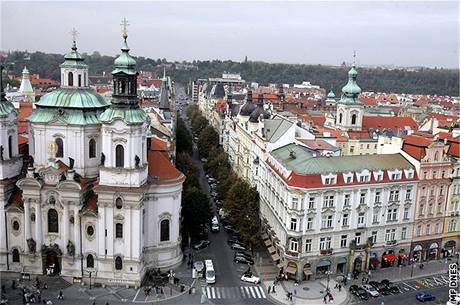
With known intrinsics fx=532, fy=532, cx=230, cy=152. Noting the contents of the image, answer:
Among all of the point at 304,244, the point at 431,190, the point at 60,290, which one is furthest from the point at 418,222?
the point at 60,290

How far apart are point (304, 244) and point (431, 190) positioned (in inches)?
800

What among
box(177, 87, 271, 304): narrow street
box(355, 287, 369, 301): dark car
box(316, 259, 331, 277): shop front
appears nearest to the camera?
box(177, 87, 271, 304): narrow street

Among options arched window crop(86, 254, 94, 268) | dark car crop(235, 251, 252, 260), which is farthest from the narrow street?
arched window crop(86, 254, 94, 268)

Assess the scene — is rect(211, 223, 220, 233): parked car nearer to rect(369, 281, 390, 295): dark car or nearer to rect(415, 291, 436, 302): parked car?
rect(369, 281, 390, 295): dark car

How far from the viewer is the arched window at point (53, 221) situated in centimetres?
6206

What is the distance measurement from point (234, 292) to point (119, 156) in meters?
20.5

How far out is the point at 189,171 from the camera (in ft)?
295

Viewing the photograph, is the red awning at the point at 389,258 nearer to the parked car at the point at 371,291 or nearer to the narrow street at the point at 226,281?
the parked car at the point at 371,291

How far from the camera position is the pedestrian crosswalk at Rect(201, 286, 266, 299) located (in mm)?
60781

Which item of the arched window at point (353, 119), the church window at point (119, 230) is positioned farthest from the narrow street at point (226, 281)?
the arched window at point (353, 119)

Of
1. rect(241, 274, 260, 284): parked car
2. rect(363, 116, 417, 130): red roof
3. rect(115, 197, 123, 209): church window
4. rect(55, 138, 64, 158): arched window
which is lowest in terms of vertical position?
rect(241, 274, 260, 284): parked car

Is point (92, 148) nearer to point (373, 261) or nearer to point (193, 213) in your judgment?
A: point (193, 213)

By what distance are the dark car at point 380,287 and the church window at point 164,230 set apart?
84.4 feet

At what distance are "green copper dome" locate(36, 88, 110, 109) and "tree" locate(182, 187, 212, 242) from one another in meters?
18.3
